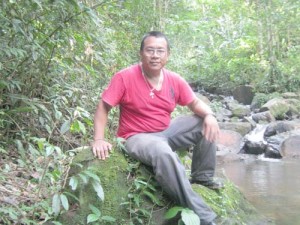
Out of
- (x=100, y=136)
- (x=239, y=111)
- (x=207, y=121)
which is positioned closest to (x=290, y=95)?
(x=239, y=111)

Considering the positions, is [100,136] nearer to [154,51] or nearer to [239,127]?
[154,51]

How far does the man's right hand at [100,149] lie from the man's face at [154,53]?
0.70m

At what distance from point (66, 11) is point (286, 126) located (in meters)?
8.68

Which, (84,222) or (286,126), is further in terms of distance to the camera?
(286,126)

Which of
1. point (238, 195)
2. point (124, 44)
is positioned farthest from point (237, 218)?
point (124, 44)

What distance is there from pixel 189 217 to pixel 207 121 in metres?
0.82

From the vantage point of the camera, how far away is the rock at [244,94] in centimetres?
1700

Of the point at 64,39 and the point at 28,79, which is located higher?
the point at 64,39

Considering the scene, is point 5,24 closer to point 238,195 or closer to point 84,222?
point 84,222

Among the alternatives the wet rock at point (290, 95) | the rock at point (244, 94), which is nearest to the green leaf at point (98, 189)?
the wet rock at point (290, 95)

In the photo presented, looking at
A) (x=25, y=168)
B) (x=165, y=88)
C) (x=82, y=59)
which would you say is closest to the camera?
(x=165, y=88)

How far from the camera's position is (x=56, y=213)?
2818 millimetres

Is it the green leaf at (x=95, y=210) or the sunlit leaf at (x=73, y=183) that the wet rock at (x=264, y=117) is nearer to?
the green leaf at (x=95, y=210)

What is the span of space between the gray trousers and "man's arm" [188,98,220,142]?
0.05 meters
